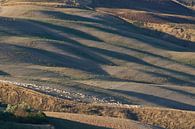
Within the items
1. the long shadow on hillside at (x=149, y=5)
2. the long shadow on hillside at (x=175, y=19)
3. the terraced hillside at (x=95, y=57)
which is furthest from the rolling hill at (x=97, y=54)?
the long shadow on hillside at (x=149, y=5)

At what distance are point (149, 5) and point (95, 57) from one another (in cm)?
6541

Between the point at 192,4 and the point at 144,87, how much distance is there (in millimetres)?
99687

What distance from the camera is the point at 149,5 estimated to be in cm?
13388

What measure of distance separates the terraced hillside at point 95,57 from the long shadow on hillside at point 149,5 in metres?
22.8

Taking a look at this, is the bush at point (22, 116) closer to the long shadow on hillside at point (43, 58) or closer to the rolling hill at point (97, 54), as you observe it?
the rolling hill at point (97, 54)

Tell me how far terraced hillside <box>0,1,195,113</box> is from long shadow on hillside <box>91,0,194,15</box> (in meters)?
22.8

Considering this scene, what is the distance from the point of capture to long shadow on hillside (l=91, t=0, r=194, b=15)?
12444 cm

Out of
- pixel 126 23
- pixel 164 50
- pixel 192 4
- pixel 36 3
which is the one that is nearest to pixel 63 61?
pixel 164 50

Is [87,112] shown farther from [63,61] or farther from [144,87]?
[63,61]

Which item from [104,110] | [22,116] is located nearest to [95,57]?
[104,110]

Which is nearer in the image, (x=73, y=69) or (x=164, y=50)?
(x=73, y=69)

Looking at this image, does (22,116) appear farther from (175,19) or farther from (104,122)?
(175,19)

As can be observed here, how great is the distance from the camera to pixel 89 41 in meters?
77.9

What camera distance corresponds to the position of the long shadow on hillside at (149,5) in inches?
4899
